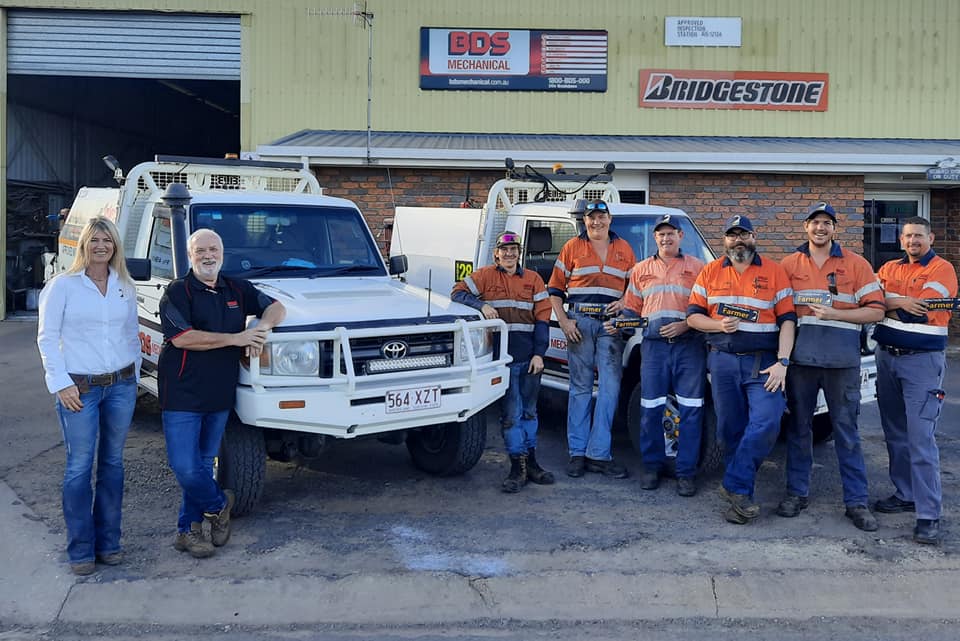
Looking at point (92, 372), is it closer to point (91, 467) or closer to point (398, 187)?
point (91, 467)

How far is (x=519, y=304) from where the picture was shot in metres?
6.61

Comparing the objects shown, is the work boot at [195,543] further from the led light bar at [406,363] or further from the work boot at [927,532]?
the work boot at [927,532]

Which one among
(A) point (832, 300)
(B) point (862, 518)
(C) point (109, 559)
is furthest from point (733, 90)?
(C) point (109, 559)

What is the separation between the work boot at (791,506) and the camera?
6.01m

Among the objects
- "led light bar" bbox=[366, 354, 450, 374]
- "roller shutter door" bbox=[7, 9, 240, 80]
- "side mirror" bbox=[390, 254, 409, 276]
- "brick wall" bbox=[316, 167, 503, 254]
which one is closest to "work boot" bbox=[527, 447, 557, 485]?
"led light bar" bbox=[366, 354, 450, 374]

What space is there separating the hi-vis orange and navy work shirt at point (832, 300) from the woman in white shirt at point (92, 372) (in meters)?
3.86

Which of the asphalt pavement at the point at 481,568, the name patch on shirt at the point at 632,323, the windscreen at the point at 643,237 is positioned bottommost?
the asphalt pavement at the point at 481,568

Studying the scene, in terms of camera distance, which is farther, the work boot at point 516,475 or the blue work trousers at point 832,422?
the work boot at point 516,475

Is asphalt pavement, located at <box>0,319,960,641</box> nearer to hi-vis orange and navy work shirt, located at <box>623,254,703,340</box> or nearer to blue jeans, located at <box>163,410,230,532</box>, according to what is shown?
blue jeans, located at <box>163,410,230,532</box>

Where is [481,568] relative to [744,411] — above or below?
below

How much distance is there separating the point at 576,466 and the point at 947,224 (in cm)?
1054

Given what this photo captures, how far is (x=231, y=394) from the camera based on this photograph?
5121mm

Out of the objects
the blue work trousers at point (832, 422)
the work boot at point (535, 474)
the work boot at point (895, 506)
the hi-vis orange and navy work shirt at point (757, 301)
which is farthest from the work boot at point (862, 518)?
the work boot at point (535, 474)

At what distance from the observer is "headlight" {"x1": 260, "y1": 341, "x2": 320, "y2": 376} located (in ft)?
17.6
